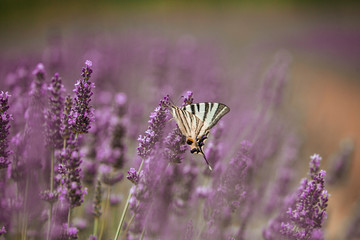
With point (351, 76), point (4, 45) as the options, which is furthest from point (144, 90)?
point (351, 76)

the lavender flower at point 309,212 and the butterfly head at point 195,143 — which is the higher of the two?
the butterfly head at point 195,143

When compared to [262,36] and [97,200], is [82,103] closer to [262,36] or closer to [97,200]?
[97,200]

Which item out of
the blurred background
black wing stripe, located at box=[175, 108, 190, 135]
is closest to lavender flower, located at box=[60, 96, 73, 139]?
black wing stripe, located at box=[175, 108, 190, 135]

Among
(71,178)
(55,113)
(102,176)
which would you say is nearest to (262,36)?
(102,176)

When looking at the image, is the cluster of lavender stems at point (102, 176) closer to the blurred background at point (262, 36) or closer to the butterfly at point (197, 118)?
the butterfly at point (197, 118)

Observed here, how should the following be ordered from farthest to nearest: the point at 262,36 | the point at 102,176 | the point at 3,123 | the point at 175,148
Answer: the point at 262,36 < the point at 102,176 < the point at 175,148 < the point at 3,123

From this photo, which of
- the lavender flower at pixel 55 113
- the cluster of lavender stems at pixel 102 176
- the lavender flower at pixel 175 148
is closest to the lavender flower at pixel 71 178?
the cluster of lavender stems at pixel 102 176
